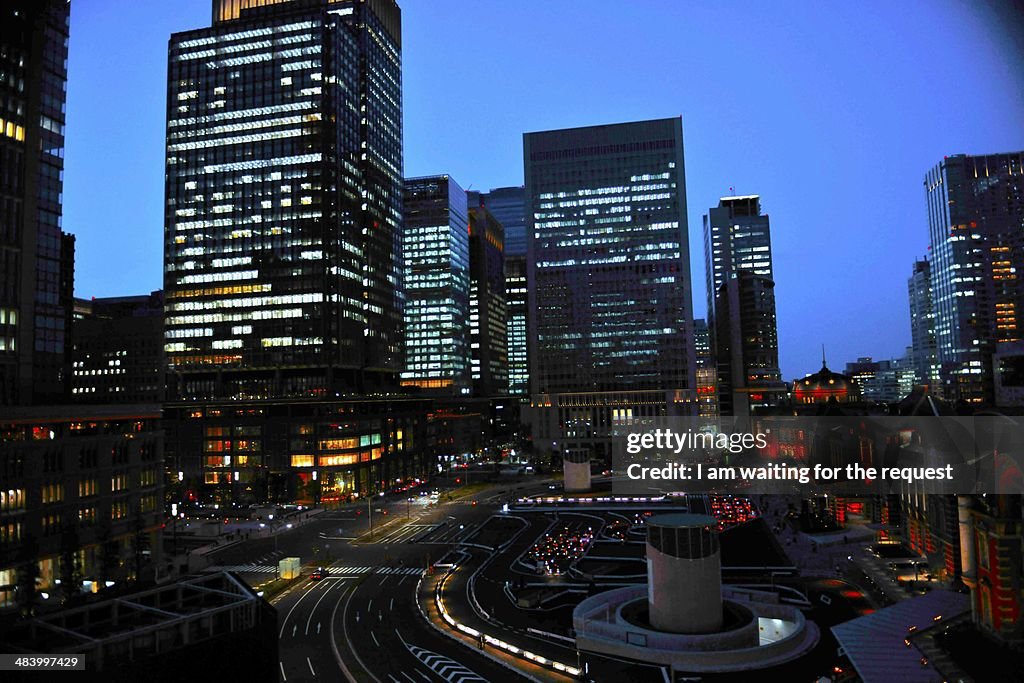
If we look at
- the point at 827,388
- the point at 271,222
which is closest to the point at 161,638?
the point at 271,222

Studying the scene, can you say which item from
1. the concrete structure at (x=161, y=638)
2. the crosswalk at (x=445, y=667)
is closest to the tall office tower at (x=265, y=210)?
the crosswalk at (x=445, y=667)

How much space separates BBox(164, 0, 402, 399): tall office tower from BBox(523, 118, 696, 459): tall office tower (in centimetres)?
5426

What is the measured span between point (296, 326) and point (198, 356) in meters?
21.8

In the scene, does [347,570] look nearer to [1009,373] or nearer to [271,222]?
[271,222]

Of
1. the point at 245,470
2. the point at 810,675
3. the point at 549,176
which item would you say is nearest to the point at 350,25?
the point at 549,176

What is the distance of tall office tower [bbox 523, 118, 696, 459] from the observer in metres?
179

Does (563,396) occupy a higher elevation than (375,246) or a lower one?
lower

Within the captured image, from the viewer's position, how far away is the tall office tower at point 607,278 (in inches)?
7037

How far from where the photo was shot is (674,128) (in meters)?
180

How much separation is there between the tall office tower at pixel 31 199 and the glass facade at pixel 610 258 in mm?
119269

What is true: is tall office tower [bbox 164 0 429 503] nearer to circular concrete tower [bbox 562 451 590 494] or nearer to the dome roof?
circular concrete tower [bbox 562 451 590 494]

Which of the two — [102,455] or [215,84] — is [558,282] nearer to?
[215,84]

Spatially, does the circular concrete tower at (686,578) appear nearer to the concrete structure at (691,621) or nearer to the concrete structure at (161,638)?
the concrete structure at (691,621)

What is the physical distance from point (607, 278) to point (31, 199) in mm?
130963
